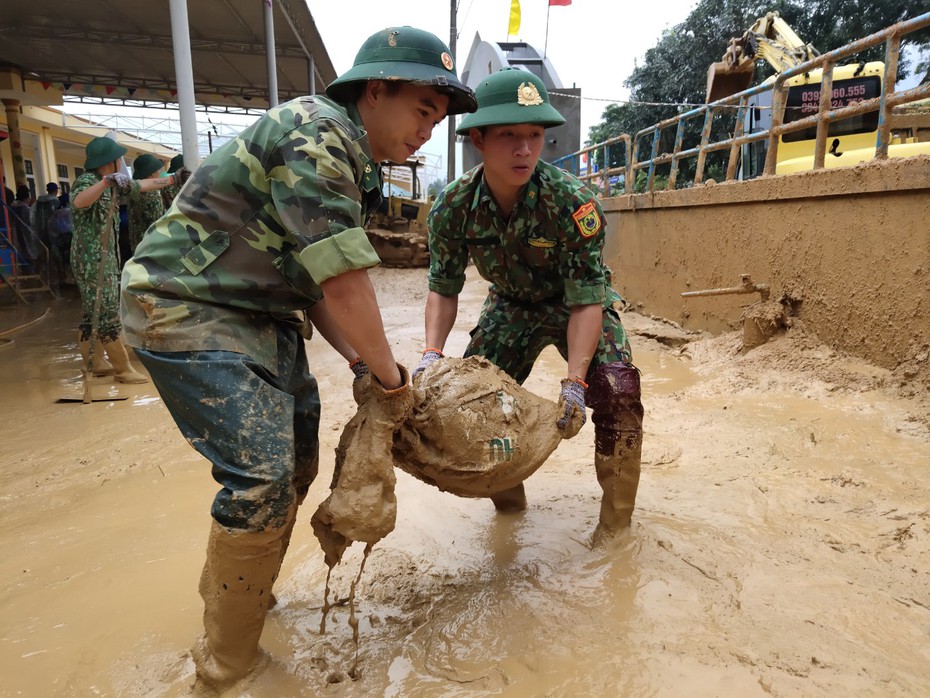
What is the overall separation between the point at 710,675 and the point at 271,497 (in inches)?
49.7

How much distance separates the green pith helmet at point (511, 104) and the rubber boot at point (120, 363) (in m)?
4.15

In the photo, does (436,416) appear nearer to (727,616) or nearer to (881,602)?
(727,616)

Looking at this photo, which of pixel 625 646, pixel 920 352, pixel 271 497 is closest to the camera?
pixel 271 497

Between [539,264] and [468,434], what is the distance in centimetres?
87

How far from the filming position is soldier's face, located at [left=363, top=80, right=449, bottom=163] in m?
1.67

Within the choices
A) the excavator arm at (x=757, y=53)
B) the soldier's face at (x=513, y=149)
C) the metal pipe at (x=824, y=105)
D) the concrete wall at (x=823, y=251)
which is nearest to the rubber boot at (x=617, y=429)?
the soldier's face at (x=513, y=149)

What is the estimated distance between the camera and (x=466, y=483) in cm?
199

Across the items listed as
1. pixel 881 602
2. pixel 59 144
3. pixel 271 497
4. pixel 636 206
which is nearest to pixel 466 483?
pixel 271 497

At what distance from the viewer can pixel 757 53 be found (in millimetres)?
8844

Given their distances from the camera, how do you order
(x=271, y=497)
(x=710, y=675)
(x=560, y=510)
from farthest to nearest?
(x=560, y=510) → (x=710, y=675) → (x=271, y=497)

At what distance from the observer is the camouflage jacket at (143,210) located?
580cm

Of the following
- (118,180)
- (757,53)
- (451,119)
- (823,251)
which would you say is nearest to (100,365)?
(118,180)

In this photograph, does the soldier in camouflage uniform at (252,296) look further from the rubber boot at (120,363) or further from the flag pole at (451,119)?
the flag pole at (451,119)

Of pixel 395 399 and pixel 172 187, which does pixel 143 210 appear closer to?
pixel 172 187
